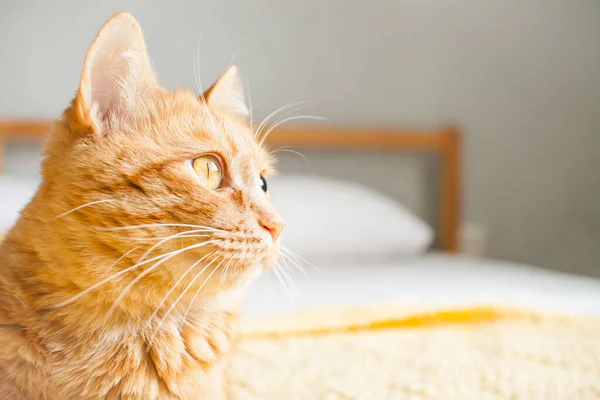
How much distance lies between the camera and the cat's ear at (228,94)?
28.7 inches

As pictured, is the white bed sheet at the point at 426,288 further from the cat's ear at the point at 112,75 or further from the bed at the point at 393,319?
the cat's ear at the point at 112,75

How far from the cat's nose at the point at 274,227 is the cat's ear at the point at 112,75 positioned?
200 millimetres

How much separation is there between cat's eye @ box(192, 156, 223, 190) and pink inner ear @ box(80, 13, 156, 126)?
0.33ft

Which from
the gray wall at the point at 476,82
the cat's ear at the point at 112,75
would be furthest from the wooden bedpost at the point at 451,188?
the cat's ear at the point at 112,75

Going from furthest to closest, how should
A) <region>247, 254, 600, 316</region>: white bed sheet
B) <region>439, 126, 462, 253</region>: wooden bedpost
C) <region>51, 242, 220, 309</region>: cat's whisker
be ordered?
<region>439, 126, 462, 253</region>: wooden bedpost
<region>247, 254, 600, 316</region>: white bed sheet
<region>51, 242, 220, 309</region>: cat's whisker

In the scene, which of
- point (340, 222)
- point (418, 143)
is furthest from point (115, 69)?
point (418, 143)

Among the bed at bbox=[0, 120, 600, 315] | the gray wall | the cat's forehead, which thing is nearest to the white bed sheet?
the bed at bbox=[0, 120, 600, 315]

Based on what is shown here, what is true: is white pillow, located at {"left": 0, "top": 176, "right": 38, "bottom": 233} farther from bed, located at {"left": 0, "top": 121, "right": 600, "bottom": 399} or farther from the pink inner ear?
the pink inner ear

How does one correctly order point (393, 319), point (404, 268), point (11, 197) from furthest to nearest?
point (404, 268) < point (11, 197) < point (393, 319)

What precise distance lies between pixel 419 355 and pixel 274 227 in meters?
0.47

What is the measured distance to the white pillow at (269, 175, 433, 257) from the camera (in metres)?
1.90

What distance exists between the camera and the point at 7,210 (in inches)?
55.6

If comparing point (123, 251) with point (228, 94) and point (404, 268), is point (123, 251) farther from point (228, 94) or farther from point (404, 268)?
point (404, 268)

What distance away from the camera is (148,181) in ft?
1.80
